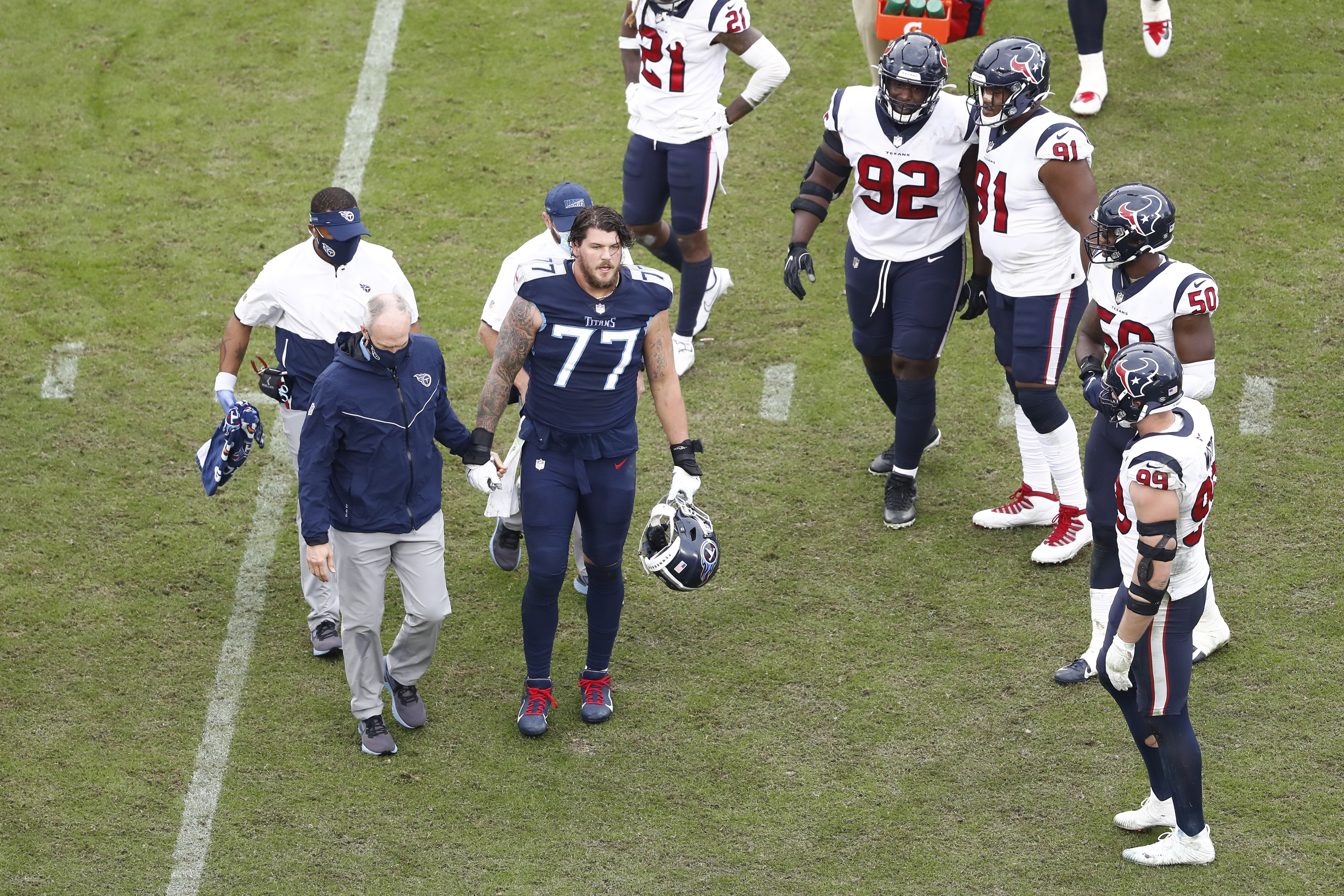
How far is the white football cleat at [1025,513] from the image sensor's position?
6.66 m

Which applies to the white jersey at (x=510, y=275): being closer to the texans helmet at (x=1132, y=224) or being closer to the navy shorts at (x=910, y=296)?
the navy shorts at (x=910, y=296)

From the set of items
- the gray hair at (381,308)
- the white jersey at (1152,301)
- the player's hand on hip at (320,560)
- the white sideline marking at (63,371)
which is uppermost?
the white jersey at (1152,301)

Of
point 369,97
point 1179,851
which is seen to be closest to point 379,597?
point 1179,851

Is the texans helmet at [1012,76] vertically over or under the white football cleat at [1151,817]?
over

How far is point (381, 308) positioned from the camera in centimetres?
501

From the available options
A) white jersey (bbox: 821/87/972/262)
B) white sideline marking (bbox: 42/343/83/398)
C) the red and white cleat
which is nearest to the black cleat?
the red and white cleat

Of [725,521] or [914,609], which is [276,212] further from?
[914,609]

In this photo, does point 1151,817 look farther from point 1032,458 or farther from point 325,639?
point 325,639

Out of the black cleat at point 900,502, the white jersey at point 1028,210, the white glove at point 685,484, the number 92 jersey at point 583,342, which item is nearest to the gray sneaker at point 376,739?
the number 92 jersey at point 583,342

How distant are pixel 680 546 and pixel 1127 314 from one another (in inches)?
72.1

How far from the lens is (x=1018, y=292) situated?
616cm

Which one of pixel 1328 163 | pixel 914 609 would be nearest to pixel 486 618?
pixel 914 609

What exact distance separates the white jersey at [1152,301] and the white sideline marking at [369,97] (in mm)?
5221

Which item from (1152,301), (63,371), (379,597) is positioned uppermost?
(1152,301)
